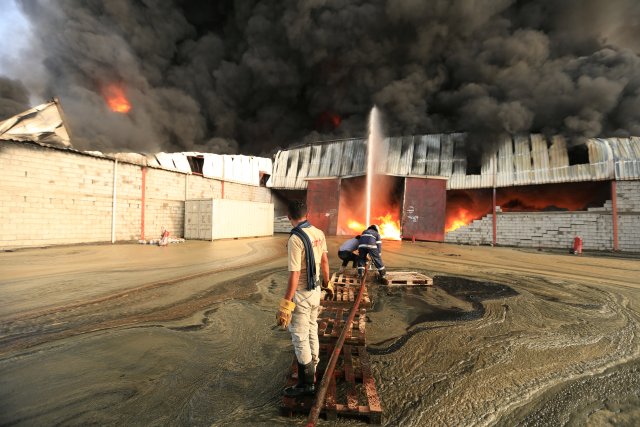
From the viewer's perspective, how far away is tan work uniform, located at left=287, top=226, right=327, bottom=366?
96.6 inches

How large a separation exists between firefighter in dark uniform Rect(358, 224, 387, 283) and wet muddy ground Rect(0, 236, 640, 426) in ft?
1.83

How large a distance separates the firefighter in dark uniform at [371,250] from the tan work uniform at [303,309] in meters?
4.40

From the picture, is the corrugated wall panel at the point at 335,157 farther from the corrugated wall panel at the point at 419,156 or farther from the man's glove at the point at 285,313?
the man's glove at the point at 285,313

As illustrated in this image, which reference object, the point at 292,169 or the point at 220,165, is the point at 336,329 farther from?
the point at 292,169

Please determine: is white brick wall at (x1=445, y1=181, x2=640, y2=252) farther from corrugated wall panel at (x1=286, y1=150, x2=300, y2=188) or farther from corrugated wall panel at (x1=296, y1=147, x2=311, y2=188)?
corrugated wall panel at (x1=286, y1=150, x2=300, y2=188)

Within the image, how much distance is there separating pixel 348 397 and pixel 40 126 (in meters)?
17.1

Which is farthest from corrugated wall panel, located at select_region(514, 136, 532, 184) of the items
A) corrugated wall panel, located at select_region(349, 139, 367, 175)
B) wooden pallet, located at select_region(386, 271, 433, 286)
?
wooden pallet, located at select_region(386, 271, 433, 286)

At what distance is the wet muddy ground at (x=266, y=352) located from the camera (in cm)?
232

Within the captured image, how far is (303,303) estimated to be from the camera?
99.3 inches

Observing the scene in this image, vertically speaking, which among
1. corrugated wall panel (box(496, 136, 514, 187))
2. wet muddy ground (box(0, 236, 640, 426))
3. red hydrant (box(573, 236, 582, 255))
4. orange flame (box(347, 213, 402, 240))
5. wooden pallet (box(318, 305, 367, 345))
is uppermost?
corrugated wall panel (box(496, 136, 514, 187))

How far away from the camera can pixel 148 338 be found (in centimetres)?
360

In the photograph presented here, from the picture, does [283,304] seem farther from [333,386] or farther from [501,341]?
[501,341]

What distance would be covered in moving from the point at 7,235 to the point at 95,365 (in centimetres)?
1275

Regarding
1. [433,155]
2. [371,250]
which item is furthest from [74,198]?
[433,155]
